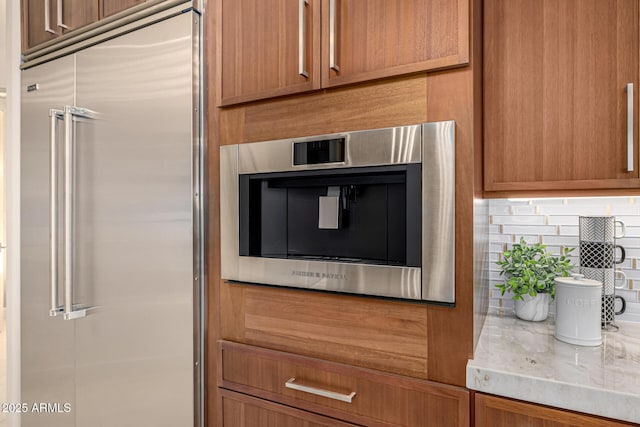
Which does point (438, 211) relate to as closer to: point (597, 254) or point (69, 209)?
point (597, 254)

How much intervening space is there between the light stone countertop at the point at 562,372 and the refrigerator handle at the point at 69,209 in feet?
4.64

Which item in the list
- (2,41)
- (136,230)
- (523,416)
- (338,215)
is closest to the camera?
(523,416)

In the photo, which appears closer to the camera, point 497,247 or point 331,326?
point 331,326

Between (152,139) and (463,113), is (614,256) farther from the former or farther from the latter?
(152,139)

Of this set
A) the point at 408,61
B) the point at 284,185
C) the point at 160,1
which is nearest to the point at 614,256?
the point at 408,61

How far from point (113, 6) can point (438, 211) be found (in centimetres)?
144

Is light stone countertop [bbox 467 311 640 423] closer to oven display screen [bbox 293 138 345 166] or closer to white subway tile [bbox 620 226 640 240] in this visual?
white subway tile [bbox 620 226 640 240]

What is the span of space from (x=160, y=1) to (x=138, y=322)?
1.14m

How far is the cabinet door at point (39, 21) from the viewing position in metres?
1.58

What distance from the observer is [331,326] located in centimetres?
106

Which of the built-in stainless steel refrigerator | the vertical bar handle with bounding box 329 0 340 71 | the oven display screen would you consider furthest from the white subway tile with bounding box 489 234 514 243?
the built-in stainless steel refrigerator

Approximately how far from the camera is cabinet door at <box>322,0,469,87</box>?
904 mm

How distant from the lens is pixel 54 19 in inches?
62.3

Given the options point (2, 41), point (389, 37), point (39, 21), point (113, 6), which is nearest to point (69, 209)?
point (113, 6)
